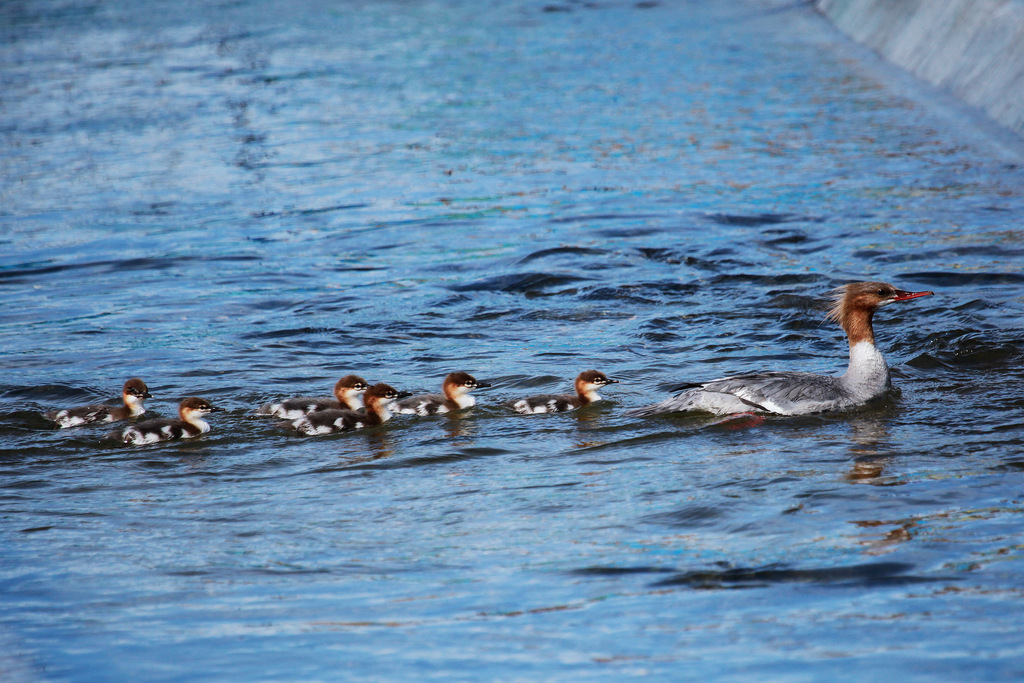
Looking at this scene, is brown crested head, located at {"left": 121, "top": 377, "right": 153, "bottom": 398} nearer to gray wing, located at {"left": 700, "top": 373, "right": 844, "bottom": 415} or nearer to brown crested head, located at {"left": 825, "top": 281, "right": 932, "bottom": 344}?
gray wing, located at {"left": 700, "top": 373, "right": 844, "bottom": 415}

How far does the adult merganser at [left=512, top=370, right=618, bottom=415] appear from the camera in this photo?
8016 millimetres

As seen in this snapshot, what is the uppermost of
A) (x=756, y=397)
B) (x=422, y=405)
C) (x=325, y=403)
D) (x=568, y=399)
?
(x=325, y=403)

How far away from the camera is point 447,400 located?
26.6 ft

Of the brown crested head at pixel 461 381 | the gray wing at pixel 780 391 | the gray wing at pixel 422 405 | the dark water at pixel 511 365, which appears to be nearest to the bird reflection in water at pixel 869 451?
the dark water at pixel 511 365

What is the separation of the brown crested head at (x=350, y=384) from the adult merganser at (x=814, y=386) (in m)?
1.77

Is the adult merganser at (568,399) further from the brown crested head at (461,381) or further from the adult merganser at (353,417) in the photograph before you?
the adult merganser at (353,417)

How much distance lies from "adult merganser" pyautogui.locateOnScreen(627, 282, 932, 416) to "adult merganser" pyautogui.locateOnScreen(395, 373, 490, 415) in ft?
3.46

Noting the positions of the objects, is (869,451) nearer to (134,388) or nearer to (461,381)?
(461,381)

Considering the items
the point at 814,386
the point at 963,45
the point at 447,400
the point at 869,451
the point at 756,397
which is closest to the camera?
the point at 869,451

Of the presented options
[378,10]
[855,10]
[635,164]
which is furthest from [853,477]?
[378,10]

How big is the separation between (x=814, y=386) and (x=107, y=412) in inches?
177

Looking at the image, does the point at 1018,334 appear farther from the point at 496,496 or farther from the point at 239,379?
the point at 239,379

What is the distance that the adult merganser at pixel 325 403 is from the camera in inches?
312

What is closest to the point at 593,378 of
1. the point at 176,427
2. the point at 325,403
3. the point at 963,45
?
the point at 325,403
